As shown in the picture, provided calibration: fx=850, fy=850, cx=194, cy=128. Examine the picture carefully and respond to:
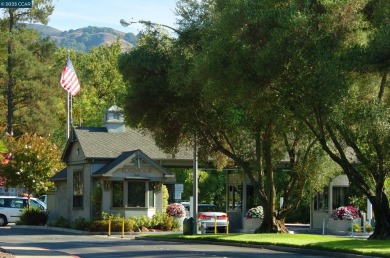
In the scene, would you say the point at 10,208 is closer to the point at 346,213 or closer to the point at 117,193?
the point at 117,193

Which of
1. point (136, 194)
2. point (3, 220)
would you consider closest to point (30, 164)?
point (3, 220)

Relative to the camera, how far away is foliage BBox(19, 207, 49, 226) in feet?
172

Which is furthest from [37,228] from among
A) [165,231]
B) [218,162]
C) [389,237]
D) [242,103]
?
[389,237]

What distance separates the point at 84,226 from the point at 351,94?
21363 mm

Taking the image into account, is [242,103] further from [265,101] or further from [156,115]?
[156,115]

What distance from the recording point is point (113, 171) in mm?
47500

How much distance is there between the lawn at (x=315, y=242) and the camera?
89.4 feet

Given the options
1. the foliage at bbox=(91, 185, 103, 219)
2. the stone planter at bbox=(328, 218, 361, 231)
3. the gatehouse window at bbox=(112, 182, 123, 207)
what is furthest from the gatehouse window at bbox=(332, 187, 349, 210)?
the foliage at bbox=(91, 185, 103, 219)

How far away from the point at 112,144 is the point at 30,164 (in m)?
8.16

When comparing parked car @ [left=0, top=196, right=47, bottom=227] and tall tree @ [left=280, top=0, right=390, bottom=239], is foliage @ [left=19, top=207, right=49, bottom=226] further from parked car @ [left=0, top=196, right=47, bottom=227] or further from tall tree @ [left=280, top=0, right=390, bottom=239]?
tall tree @ [left=280, top=0, right=390, bottom=239]

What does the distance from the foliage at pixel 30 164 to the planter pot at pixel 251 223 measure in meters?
17.0

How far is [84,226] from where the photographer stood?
4666cm

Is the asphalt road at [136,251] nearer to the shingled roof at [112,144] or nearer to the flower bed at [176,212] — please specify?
the flower bed at [176,212]

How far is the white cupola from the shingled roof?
1.05 feet
